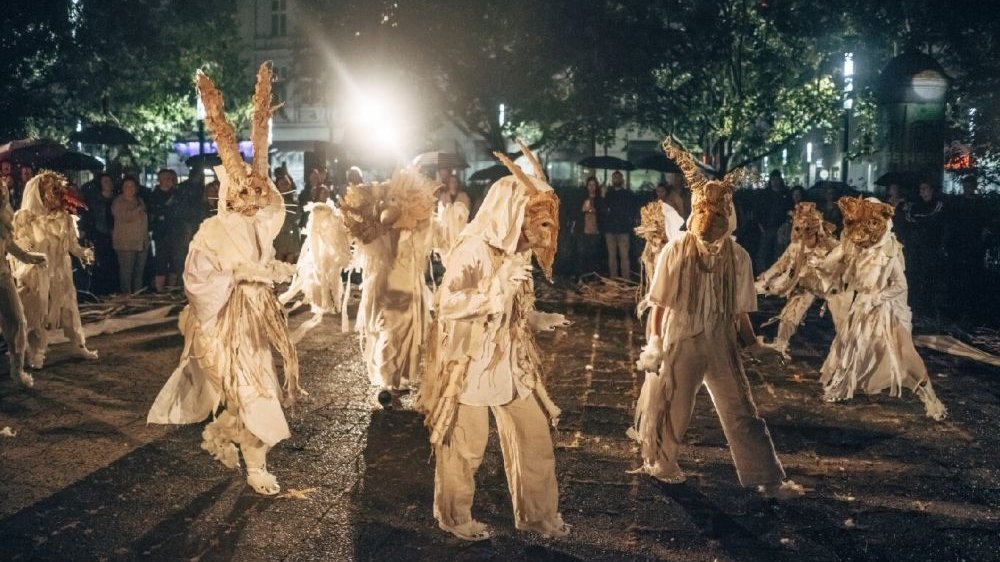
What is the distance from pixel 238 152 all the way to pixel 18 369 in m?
4.24

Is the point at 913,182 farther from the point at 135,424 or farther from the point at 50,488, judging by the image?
the point at 50,488

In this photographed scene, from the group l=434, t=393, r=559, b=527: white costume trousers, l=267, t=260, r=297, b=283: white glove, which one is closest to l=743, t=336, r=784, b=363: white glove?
l=434, t=393, r=559, b=527: white costume trousers

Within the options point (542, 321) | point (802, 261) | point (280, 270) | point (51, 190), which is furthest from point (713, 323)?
point (51, 190)

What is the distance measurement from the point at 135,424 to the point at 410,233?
2.87m

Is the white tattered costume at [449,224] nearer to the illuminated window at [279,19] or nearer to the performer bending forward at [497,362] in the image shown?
the performer bending forward at [497,362]

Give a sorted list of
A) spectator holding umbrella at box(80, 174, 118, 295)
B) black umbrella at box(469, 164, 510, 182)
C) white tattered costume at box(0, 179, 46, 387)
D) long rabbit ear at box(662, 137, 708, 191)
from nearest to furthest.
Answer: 1. long rabbit ear at box(662, 137, 708, 191)
2. white tattered costume at box(0, 179, 46, 387)
3. spectator holding umbrella at box(80, 174, 118, 295)
4. black umbrella at box(469, 164, 510, 182)

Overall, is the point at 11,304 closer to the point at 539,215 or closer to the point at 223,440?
the point at 223,440

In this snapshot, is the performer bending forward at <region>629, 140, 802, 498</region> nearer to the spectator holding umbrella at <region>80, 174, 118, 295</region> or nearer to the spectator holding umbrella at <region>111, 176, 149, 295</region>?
the spectator holding umbrella at <region>111, 176, 149, 295</region>

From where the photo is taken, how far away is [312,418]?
26.0 ft

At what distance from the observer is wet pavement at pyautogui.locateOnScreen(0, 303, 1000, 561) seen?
204 inches

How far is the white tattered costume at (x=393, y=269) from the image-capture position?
8281 millimetres

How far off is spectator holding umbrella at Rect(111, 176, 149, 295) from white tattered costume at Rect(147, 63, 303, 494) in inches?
381

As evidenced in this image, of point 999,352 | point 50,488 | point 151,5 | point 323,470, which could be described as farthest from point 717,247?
point 151,5

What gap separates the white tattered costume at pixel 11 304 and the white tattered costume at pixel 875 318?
25.2 ft
